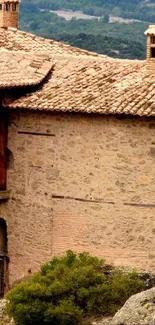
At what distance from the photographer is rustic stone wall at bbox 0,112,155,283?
27.1 m

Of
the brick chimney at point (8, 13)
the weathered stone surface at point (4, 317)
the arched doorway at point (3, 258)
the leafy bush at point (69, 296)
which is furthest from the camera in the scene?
the brick chimney at point (8, 13)

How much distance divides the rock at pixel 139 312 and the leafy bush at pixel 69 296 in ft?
6.09

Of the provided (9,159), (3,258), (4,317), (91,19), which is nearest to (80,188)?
(9,159)

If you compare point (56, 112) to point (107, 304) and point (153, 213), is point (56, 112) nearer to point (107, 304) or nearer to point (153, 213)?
point (153, 213)

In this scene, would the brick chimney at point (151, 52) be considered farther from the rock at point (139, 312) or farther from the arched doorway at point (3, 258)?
the rock at point (139, 312)

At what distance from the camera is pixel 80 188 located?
91.6ft

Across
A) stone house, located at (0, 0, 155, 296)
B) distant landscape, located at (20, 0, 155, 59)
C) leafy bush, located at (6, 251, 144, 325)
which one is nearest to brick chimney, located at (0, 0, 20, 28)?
stone house, located at (0, 0, 155, 296)

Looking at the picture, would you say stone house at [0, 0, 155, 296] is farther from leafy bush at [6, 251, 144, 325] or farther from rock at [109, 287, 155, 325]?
rock at [109, 287, 155, 325]

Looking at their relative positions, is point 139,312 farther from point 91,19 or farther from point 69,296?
point 91,19

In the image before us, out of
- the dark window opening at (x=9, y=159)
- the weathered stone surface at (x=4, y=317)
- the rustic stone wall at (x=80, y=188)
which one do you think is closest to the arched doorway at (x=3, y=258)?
the rustic stone wall at (x=80, y=188)

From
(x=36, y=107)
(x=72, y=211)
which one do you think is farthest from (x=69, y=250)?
(x=36, y=107)

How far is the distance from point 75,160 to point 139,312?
746 cm

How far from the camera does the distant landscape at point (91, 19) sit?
7818 cm

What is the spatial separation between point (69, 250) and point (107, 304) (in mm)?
3273
